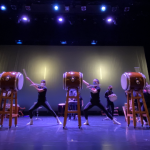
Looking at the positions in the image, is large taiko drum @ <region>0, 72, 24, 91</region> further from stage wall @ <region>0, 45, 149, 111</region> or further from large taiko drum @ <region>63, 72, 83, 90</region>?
stage wall @ <region>0, 45, 149, 111</region>

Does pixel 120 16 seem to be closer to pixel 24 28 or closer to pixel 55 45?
pixel 55 45

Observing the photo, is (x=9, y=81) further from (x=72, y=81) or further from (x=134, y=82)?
(x=134, y=82)

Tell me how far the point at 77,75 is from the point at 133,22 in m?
5.89

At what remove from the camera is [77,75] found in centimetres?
400

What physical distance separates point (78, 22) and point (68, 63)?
→ 294cm

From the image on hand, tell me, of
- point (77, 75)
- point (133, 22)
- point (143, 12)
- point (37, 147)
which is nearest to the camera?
point (37, 147)

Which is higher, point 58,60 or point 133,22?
point 133,22

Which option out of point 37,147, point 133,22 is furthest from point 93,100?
point 133,22

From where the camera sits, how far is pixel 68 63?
9492 mm

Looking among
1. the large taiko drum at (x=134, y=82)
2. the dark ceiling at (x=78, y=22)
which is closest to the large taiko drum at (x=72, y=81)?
the large taiko drum at (x=134, y=82)

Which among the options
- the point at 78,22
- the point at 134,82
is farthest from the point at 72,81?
the point at 78,22

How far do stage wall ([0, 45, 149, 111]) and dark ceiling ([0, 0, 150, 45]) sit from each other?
59.7 inches

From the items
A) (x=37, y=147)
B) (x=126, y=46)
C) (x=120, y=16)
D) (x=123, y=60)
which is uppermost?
(x=120, y=16)

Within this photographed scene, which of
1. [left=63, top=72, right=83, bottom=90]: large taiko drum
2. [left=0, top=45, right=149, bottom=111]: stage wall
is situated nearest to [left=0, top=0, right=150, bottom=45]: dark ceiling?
[left=0, top=45, right=149, bottom=111]: stage wall
